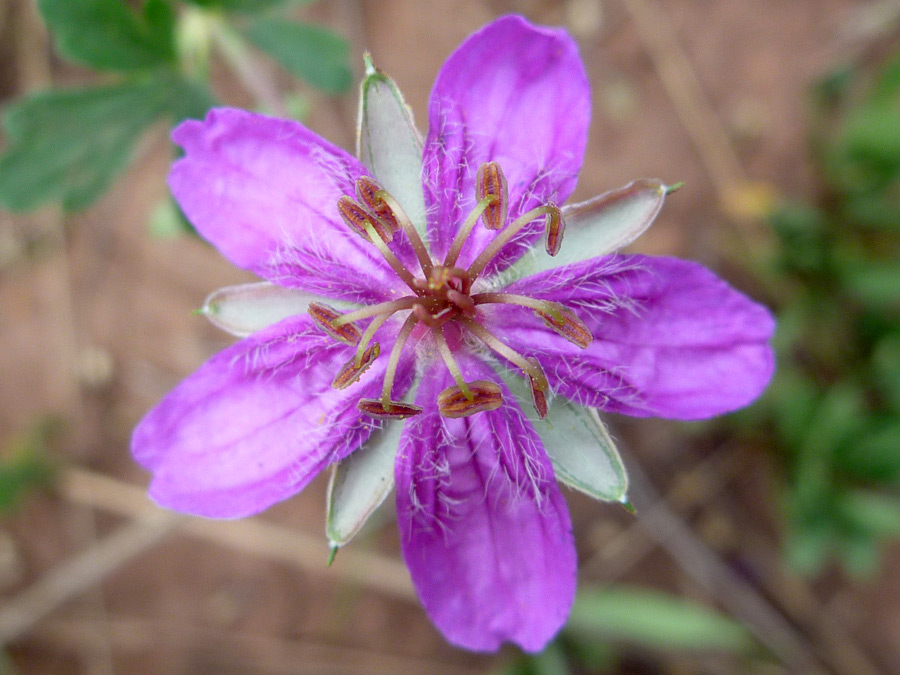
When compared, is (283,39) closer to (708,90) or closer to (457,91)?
(457,91)

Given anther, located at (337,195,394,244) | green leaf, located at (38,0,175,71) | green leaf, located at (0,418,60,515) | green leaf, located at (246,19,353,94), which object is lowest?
green leaf, located at (0,418,60,515)

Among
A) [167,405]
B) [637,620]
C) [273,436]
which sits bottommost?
[637,620]

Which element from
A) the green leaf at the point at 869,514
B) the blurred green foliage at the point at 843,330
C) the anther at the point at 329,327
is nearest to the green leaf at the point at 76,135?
the anther at the point at 329,327

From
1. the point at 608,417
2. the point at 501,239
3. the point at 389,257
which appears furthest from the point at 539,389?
the point at 608,417

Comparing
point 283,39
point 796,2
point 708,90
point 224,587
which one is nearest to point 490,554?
point 283,39

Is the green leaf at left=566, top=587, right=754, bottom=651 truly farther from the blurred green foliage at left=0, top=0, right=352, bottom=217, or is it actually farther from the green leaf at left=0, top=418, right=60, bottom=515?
the green leaf at left=0, top=418, right=60, bottom=515

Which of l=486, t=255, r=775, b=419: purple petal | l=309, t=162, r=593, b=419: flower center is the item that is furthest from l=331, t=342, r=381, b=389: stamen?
l=486, t=255, r=775, b=419: purple petal

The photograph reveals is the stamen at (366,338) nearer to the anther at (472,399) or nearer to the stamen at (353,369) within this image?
the stamen at (353,369)
